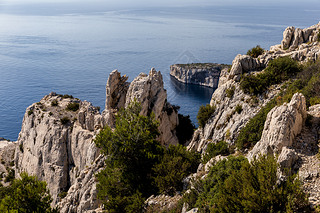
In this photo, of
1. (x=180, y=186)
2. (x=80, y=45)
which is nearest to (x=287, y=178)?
(x=180, y=186)

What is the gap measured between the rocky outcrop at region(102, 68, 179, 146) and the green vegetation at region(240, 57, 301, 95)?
1691cm

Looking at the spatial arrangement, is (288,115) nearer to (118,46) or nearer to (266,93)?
(266,93)

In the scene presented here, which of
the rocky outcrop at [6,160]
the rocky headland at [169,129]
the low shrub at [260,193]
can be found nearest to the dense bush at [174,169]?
the rocky headland at [169,129]

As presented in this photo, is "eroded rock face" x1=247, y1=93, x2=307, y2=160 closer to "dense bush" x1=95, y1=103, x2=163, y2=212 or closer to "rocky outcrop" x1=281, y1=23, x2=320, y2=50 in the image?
"dense bush" x1=95, y1=103, x2=163, y2=212

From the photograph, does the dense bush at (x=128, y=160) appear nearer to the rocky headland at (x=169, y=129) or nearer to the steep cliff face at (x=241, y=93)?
the rocky headland at (x=169, y=129)

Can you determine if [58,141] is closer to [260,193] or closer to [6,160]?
[6,160]

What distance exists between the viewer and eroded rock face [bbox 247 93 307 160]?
17734mm

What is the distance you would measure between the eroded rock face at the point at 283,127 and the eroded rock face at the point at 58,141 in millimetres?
29869

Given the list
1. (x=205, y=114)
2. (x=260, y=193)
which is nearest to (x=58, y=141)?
(x=205, y=114)

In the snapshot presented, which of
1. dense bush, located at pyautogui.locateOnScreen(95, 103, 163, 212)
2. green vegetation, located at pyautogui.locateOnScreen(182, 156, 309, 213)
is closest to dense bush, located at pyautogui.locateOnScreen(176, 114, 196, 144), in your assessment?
dense bush, located at pyautogui.locateOnScreen(95, 103, 163, 212)

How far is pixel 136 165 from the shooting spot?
2803 centimetres

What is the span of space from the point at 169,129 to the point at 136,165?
2200 cm

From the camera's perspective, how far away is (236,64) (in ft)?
115

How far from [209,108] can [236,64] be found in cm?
698
